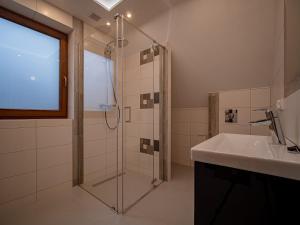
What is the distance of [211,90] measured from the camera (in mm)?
2199

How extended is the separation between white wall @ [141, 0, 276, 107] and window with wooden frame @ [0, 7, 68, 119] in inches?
49.3

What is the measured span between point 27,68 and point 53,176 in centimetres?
126

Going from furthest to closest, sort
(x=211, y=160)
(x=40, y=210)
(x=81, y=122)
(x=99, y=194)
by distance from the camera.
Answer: (x=81, y=122) < (x=99, y=194) < (x=40, y=210) < (x=211, y=160)

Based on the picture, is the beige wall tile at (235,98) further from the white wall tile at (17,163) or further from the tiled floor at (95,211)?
the white wall tile at (17,163)

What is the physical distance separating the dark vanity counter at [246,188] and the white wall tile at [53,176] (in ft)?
5.51

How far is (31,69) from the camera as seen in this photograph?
→ 1695 millimetres

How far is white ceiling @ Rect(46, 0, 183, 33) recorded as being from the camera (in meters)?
1.68

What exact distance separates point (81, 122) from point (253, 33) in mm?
2242

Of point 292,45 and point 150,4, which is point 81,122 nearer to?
point 150,4

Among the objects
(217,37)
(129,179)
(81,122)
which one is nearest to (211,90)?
(217,37)

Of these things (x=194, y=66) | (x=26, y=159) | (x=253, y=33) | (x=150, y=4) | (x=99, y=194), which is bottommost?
(x=99, y=194)

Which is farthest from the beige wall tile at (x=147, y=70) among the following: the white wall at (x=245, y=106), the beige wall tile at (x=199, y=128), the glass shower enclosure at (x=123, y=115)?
the beige wall tile at (x=199, y=128)

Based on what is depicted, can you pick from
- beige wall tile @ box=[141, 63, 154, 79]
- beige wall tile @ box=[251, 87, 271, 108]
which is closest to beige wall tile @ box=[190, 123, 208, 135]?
beige wall tile @ box=[251, 87, 271, 108]

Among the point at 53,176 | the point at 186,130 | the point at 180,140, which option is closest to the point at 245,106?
the point at 186,130
